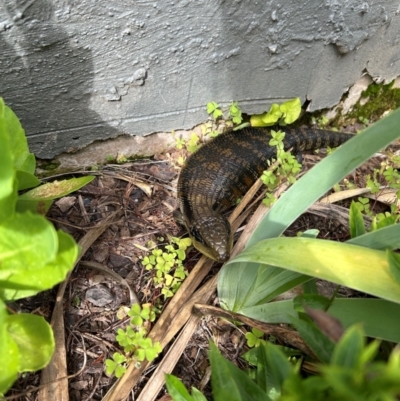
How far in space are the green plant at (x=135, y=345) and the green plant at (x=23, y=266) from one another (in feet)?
1.59

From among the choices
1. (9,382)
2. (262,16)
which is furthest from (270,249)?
(262,16)

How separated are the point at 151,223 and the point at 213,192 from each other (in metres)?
0.71

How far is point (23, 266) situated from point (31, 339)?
0.26 meters

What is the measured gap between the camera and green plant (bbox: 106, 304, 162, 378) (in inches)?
71.4

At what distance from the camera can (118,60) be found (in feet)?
7.68

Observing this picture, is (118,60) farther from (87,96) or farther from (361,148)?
(361,148)

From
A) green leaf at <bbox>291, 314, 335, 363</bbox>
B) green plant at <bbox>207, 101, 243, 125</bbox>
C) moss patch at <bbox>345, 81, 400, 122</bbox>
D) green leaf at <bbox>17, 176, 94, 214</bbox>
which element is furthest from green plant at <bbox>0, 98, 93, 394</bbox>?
moss patch at <bbox>345, 81, 400, 122</bbox>

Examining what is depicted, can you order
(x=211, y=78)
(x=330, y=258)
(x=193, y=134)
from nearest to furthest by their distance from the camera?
(x=330, y=258) → (x=211, y=78) → (x=193, y=134)

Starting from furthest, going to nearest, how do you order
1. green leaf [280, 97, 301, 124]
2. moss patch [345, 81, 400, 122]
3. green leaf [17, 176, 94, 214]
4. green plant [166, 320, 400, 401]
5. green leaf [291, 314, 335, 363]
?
moss patch [345, 81, 400, 122] → green leaf [280, 97, 301, 124] → green leaf [17, 176, 94, 214] → green leaf [291, 314, 335, 363] → green plant [166, 320, 400, 401]

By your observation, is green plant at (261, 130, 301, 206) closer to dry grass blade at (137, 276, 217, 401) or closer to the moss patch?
dry grass blade at (137, 276, 217, 401)

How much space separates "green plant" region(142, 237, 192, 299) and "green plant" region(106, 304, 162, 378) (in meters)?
0.20

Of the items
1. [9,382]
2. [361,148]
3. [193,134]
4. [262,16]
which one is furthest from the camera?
[193,134]

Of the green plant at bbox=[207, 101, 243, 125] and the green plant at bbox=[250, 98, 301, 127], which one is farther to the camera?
the green plant at bbox=[250, 98, 301, 127]

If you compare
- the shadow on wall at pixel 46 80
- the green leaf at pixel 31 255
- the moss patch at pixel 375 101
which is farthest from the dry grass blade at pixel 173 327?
the moss patch at pixel 375 101
